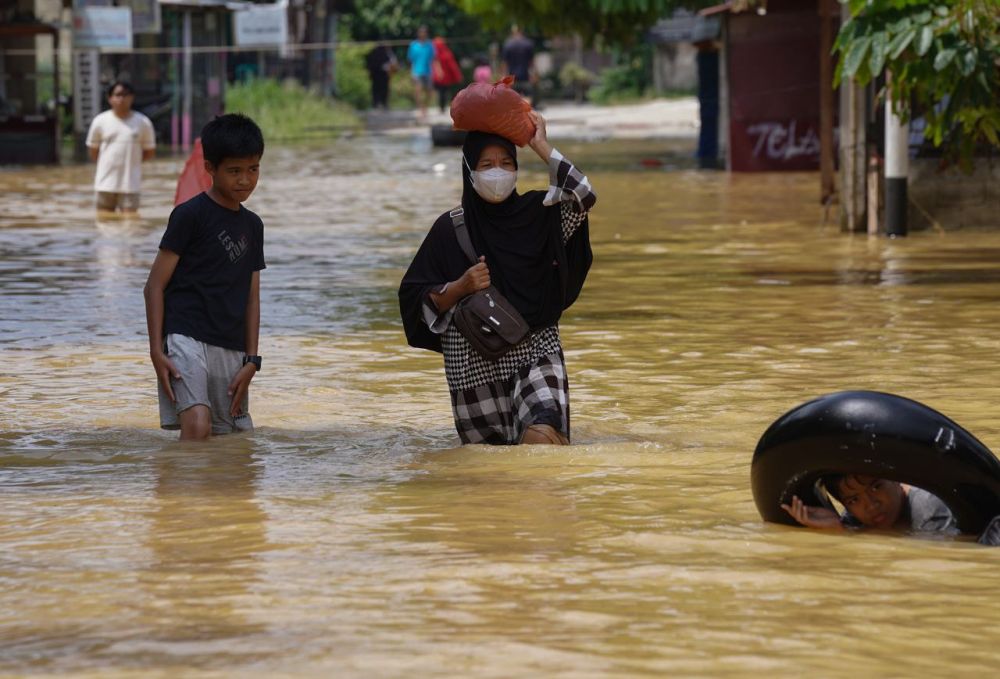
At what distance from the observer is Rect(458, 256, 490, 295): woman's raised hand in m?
6.75

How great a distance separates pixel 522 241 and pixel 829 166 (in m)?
12.6

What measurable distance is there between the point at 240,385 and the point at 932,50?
8078 millimetres

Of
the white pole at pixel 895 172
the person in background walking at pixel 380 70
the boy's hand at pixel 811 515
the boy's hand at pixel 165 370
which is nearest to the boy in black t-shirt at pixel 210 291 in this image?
the boy's hand at pixel 165 370

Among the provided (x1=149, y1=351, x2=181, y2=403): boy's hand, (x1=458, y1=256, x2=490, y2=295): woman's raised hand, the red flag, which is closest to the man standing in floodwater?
the red flag

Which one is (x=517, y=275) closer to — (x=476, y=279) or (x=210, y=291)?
(x=476, y=279)

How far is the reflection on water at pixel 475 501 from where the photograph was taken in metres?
4.49

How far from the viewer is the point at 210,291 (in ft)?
24.1

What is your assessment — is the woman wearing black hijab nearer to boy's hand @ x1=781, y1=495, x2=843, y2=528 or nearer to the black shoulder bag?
the black shoulder bag

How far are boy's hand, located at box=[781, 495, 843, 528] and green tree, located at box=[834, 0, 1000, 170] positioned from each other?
8434 millimetres

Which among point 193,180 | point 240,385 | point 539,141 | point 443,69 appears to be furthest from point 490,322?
point 443,69

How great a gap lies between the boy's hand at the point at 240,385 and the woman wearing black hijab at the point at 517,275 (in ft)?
2.31

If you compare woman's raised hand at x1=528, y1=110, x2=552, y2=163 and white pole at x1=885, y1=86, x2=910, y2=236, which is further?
white pole at x1=885, y1=86, x2=910, y2=236

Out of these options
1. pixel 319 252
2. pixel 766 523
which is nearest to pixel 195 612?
pixel 766 523

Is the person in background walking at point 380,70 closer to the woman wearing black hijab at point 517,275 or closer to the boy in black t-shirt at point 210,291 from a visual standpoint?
the boy in black t-shirt at point 210,291
